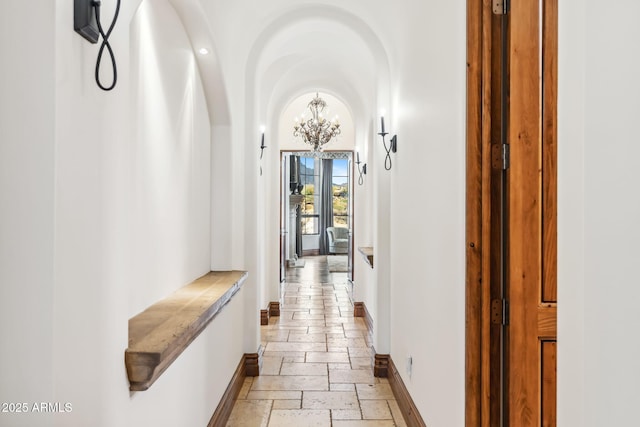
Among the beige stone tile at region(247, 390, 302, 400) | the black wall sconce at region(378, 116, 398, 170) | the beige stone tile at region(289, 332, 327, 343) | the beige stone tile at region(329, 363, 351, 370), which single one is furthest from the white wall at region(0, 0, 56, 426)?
the beige stone tile at region(289, 332, 327, 343)

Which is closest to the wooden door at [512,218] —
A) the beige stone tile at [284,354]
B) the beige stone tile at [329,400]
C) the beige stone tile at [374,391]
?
the beige stone tile at [329,400]

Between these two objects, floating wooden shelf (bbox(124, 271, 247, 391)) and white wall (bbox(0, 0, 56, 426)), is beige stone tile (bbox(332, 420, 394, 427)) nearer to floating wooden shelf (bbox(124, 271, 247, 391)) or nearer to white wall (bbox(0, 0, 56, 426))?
floating wooden shelf (bbox(124, 271, 247, 391))

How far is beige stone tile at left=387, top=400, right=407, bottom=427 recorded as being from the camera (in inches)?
115

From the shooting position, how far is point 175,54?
91.6 inches

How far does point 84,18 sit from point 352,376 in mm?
3388

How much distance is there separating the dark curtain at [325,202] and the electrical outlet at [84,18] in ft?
43.7

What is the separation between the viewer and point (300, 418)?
2986 mm

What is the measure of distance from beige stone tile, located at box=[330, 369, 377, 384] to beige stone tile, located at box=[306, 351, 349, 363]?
260 mm

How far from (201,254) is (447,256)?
63.8 inches

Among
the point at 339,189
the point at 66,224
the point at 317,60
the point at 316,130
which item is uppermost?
the point at 317,60

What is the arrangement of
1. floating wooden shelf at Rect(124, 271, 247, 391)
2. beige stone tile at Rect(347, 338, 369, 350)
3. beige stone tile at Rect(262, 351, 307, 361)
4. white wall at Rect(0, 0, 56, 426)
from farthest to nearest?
beige stone tile at Rect(347, 338, 369, 350) < beige stone tile at Rect(262, 351, 307, 361) < floating wooden shelf at Rect(124, 271, 247, 391) < white wall at Rect(0, 0, 56, 426)

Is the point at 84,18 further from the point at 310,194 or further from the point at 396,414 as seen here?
the point at 310,194

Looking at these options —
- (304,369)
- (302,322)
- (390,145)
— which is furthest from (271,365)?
(390,145)
